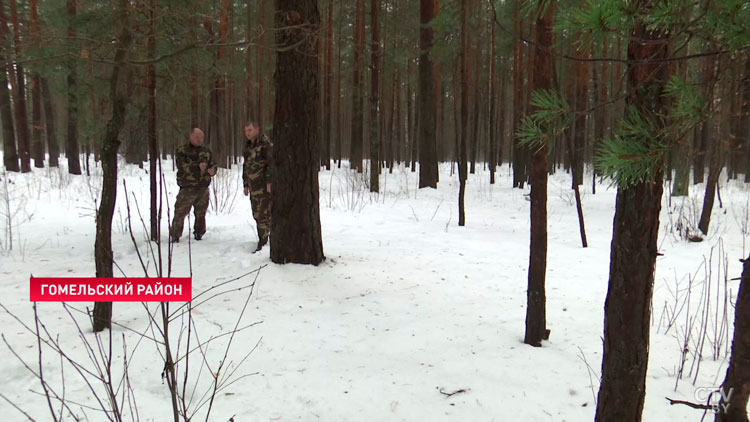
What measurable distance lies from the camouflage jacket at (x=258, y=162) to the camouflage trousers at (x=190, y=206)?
81cm

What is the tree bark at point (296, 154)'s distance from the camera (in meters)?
4.82

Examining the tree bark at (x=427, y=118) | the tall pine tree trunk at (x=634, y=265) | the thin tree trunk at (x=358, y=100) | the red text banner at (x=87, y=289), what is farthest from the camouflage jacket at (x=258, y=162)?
the thin tree trunk at (x=358, y=100)

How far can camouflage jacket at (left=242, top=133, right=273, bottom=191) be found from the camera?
5.92 m

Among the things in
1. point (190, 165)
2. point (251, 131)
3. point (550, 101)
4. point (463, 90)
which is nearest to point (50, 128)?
point (190, 165)

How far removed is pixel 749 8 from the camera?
137cm

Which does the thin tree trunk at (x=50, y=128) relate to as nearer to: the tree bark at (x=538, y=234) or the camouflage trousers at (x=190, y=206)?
the camouflage trousers at (x=190, y=206)

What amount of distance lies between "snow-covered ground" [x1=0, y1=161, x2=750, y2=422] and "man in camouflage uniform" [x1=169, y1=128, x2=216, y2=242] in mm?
423

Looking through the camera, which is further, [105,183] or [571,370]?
[105,183]

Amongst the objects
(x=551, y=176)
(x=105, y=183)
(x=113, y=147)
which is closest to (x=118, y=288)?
(x=105, y=183)

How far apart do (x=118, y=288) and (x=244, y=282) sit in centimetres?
115

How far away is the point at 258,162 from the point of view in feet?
19.4

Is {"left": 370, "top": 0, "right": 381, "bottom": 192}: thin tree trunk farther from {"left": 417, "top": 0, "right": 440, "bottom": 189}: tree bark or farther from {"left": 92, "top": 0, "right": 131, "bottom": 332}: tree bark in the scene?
{"left": 92, "top": 0, "right": 131, "bottom": 332}: tree bark

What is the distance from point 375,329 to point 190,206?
147 inches

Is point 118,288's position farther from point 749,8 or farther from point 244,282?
point 749,8
